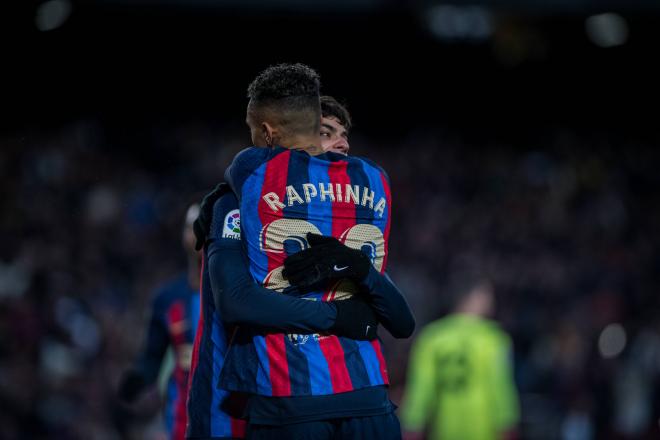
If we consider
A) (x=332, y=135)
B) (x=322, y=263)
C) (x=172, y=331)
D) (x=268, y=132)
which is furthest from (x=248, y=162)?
(x=172, y=331)

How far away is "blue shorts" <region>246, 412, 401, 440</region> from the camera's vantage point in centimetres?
294

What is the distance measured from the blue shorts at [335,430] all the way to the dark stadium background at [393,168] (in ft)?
24.0

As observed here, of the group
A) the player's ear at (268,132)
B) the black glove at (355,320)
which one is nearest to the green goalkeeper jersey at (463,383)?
the black glove at (355,320)

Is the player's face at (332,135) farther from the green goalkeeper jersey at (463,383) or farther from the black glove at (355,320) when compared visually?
the green goalkeeper jersey at (463,383)

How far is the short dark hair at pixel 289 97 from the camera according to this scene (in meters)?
3.12

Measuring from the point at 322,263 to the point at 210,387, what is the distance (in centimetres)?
64

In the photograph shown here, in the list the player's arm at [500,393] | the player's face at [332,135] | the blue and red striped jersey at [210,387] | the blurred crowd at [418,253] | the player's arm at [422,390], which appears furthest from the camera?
the blurred crowd at [418,253]

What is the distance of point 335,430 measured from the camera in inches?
119

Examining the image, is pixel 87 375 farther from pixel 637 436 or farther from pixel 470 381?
pixel 637 436

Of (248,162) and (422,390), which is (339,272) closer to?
(248,162)

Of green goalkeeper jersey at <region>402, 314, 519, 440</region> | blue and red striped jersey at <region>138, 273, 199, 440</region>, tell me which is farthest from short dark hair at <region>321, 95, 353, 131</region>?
green goalkeeper jersey at <region>402, 314, 519, 440</region>

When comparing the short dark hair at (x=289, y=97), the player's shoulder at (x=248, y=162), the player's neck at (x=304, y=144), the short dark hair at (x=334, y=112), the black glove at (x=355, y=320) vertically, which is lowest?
the black glove at (x=355, y=320)

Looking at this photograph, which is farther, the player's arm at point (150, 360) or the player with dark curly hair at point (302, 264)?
the player's arm at point (150, 360)

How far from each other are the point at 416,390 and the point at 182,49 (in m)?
11.5
